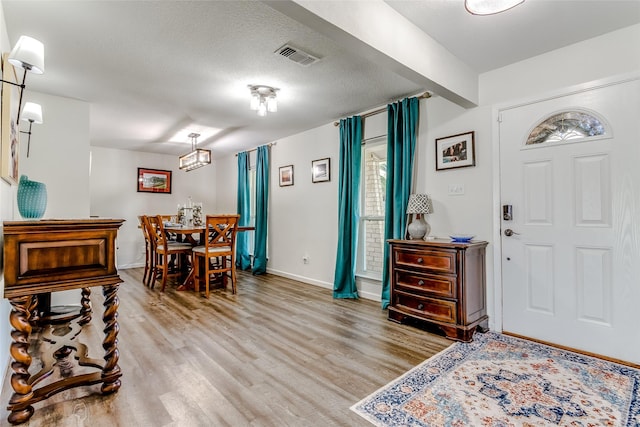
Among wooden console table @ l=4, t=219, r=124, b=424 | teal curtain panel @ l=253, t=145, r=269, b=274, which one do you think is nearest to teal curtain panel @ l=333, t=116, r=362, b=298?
teal curtain panel @ l=253, t=145, r=269, b=274

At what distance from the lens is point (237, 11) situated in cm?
202

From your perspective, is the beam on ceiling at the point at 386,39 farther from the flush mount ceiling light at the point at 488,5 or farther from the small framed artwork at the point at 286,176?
the small framed artwork at the point at 286,176

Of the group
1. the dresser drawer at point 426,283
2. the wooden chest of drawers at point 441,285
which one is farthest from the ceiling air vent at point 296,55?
the dresser drawer at point 426,283

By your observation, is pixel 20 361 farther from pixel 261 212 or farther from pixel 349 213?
pixel 261 212

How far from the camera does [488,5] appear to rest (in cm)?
172

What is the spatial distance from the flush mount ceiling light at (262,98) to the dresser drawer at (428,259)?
1963 millimetres

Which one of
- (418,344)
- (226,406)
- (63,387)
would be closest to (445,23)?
(418,344)

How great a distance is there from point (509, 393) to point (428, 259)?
1193mm

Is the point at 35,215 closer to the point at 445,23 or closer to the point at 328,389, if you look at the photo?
the point at 328,389

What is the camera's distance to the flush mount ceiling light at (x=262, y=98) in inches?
127

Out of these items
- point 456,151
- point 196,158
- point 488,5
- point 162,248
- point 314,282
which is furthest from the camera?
point 196,158

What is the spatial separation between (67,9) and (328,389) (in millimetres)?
2910

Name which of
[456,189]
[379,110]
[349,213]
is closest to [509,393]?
[456,189]

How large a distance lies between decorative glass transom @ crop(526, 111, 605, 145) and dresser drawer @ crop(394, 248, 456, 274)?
4.00 ft
